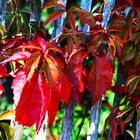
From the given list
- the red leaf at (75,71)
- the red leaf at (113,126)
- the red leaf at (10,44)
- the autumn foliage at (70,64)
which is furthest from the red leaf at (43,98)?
the red leaf at (113,126)

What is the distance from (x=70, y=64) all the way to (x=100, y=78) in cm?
11

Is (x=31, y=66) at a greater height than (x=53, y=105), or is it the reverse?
(x=31, y=66)

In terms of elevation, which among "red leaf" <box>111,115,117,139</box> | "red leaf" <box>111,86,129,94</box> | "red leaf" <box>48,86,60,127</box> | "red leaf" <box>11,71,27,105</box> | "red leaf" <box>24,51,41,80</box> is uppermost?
"red leaf" <box>24,51,41,80</box>

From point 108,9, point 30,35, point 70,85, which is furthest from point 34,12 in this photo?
point 70,85

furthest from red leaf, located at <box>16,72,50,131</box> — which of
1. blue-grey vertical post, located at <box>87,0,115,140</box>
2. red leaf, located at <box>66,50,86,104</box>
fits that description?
blue-grey vertical post, located at <box>87,0,115,140</box>

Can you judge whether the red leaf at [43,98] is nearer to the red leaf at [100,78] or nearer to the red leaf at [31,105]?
the red leaf at [31,105]

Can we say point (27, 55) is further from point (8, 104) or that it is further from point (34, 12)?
point (8, 104)

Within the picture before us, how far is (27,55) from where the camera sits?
968 mm

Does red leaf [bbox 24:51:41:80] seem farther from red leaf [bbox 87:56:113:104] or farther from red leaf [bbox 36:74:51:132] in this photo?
red leaf [bbox 87:56:113:104]

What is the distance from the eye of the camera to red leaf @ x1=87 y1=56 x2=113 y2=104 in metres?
1.00

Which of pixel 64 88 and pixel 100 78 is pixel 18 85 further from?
pixel 100 78

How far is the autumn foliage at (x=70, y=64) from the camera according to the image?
0.89m

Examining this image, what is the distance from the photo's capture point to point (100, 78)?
1.01 metres

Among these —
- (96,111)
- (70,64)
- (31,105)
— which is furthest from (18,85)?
(96,111)
